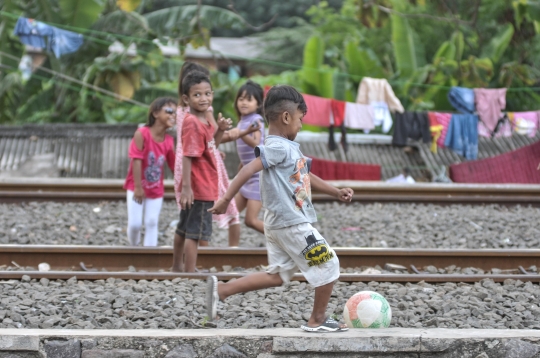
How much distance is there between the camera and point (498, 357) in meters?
3.74

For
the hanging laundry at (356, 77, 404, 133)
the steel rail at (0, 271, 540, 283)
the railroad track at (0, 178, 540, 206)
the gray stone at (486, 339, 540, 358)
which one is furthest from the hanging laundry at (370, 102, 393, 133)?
the gray stone at (486, 339, 540, 358)

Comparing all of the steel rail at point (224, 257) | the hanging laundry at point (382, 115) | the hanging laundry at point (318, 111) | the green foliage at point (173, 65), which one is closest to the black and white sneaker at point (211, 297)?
the steel rail at point (224, 257)

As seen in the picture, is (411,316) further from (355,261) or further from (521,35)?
(521,35)

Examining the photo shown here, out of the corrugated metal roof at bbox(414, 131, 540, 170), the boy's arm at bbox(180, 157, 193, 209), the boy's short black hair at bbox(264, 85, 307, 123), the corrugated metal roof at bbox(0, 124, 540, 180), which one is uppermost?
the boy's short black hair at bbox(264, 85, 307, 123)

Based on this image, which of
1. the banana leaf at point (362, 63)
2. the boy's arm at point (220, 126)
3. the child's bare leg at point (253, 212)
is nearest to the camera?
the boy's arm at point (220, 126)

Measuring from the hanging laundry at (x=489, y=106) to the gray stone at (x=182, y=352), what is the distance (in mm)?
11408

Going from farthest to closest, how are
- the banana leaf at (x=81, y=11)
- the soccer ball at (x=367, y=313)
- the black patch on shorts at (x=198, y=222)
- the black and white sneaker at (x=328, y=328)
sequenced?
the banana leaf at (x=81, y=11) < the black patch on shorts at (x=198, y=222) < the soccer ball at (x=367, y=313) < the black and white sneaker at (x=328, y=328)

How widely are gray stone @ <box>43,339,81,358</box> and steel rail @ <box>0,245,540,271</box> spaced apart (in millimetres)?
2587

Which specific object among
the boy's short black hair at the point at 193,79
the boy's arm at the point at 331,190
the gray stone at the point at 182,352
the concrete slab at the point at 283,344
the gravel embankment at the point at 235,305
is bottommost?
the gravel embankment at the point at 235,305

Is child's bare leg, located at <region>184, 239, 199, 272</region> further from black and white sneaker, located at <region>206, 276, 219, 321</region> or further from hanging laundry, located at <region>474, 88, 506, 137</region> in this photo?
hanging laundry, located at <region>474, 88, 506, 137</region>

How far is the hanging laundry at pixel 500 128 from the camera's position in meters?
14.1

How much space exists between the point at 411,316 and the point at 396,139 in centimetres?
946

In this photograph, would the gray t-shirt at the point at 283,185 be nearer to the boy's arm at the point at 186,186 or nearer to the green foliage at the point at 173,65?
the boy's arm at the point at 186,186

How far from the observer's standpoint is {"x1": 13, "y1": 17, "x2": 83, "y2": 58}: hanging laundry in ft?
44.8
